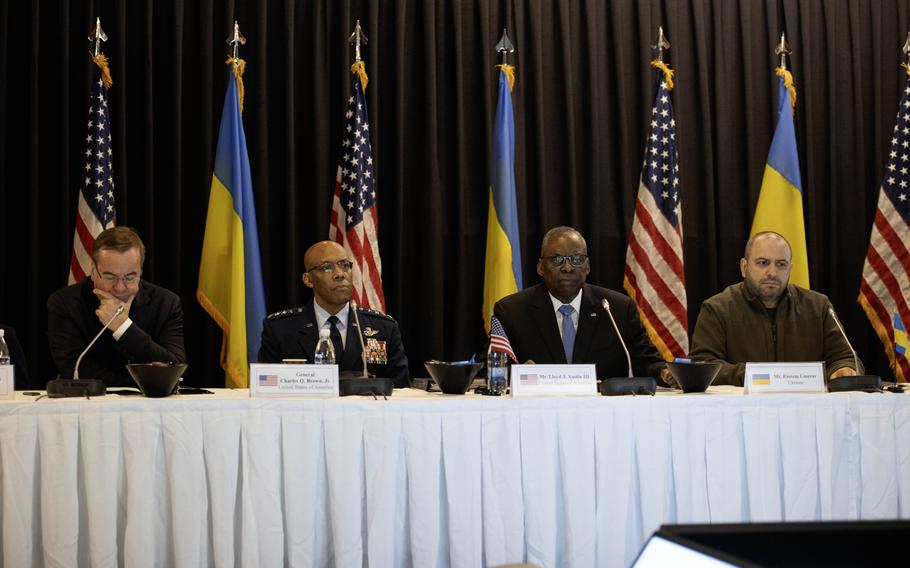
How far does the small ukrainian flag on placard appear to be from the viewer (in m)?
2.93

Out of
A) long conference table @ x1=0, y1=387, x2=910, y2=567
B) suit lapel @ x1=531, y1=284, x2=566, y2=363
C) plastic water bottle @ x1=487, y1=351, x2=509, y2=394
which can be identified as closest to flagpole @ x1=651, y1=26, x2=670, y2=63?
suit lapel @ x1=531, y1=284, x2=566, y2=363

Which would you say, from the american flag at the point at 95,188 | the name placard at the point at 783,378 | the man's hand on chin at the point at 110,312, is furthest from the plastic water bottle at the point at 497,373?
the american flag at the point at 95,188

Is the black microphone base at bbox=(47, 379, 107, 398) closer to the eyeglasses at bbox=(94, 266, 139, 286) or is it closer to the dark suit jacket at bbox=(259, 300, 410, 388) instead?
the eyeglasses at bbox=(94, 266, 139, 286)

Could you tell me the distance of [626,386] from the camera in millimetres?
2945

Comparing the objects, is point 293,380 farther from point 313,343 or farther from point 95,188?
point 95,188

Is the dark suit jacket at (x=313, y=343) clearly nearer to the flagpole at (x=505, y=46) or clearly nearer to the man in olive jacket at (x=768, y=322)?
the man in olive jacket at (x=768, y=322)

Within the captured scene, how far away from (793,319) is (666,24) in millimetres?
2765

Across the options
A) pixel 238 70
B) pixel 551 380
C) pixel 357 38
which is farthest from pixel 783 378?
pixel 238 70

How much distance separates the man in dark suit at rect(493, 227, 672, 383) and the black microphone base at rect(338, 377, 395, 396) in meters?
1.29

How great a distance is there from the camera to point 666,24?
6070 millimetres

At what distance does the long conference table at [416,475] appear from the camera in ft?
8.23

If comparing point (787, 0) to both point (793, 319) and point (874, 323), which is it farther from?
point (793, 319)

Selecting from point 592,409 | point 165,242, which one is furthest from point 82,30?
point 592,409

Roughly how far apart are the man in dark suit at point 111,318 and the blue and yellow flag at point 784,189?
3.60 meters
